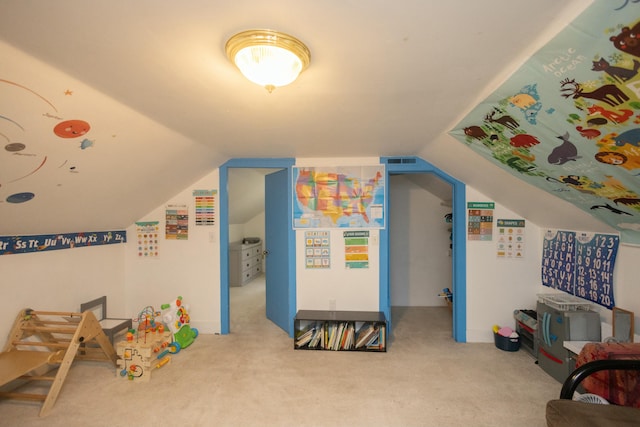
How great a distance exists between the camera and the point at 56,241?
287cm

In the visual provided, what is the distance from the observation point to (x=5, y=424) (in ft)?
6.69

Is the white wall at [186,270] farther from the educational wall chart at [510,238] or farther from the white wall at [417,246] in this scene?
the educational wall chart at [510,238]

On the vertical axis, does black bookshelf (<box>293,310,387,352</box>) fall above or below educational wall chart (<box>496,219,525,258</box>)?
below

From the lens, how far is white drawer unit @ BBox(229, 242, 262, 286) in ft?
19.8

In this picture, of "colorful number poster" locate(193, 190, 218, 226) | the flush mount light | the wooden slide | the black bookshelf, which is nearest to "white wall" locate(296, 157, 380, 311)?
the black bookshelf

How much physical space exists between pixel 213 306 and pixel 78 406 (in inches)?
60.5

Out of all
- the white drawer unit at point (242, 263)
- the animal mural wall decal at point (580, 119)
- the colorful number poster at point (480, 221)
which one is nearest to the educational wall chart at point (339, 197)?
the colorful number poster at point (480, 221)

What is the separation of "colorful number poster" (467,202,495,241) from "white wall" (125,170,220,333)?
292 centimetres

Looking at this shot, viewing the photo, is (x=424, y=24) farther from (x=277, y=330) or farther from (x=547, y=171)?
(x=277, y=330)

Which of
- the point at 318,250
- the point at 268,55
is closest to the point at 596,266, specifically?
the point at 318,250

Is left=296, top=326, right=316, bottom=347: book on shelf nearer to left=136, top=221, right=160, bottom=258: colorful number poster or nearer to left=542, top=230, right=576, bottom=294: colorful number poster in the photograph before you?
left=136, top=221, right=160, bottom=258: colorful number poster

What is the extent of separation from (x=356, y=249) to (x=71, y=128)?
277cm

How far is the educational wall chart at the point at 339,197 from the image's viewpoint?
11.8 feet

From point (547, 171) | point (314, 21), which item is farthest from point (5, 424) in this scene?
point (547, 171)
